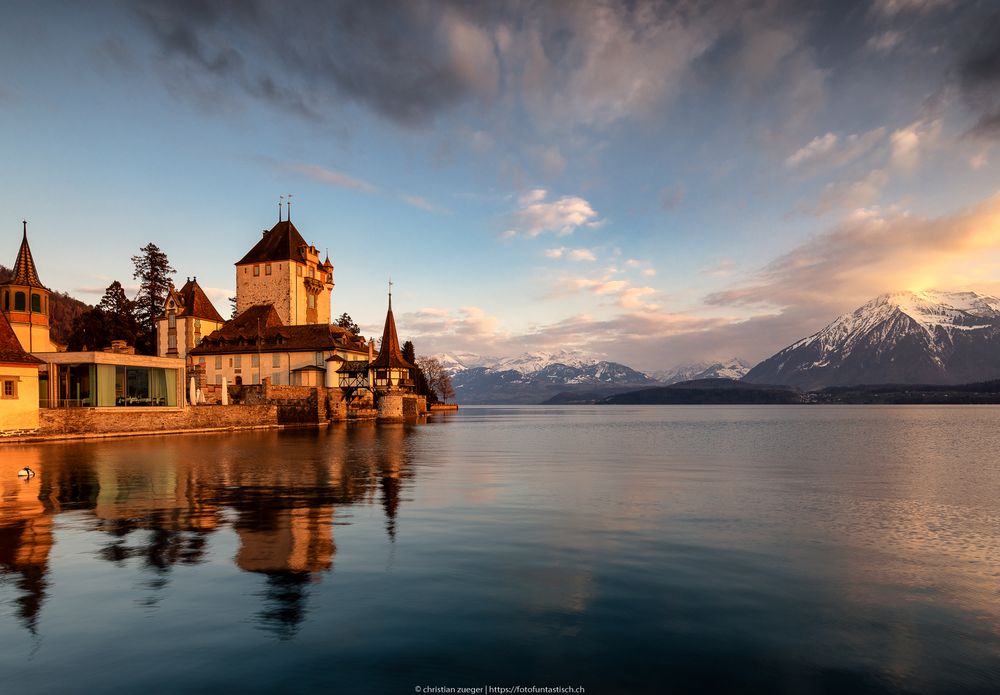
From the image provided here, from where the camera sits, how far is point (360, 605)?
11.0 meters

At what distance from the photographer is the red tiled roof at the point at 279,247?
4001 inches

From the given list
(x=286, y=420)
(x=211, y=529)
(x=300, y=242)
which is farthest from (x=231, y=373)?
(x=211, y=529)

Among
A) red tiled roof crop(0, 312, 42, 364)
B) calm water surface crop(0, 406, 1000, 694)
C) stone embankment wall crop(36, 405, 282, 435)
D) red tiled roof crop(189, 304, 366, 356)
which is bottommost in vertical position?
calm water surface crop(0, 406, 1000, 694)

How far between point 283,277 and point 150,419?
44297 mm

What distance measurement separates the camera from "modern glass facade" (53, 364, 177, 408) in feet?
187

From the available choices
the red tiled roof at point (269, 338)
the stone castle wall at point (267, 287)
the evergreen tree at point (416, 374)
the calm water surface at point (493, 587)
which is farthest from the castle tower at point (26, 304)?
the evergreen tree at point (416, 374)

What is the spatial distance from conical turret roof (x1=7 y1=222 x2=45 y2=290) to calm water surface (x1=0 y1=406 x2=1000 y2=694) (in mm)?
48999

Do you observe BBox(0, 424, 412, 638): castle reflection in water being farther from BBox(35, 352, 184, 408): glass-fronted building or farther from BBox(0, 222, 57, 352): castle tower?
BBox(0, 222, 57, 352): castle tower

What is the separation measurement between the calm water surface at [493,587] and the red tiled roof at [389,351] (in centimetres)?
6478

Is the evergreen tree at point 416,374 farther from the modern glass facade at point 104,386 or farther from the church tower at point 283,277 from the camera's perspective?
the modern glass facade at point 104,386

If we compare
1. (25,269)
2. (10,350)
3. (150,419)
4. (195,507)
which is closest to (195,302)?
(25,269)

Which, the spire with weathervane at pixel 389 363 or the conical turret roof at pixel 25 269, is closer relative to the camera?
the conical turret roof at pixel 25 269

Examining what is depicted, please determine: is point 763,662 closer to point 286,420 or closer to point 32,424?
point 32,424

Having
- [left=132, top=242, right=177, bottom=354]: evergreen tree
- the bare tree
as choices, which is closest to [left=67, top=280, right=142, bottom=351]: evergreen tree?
[left=132, top=242, right=177, bottom=354]: evergreen tree
